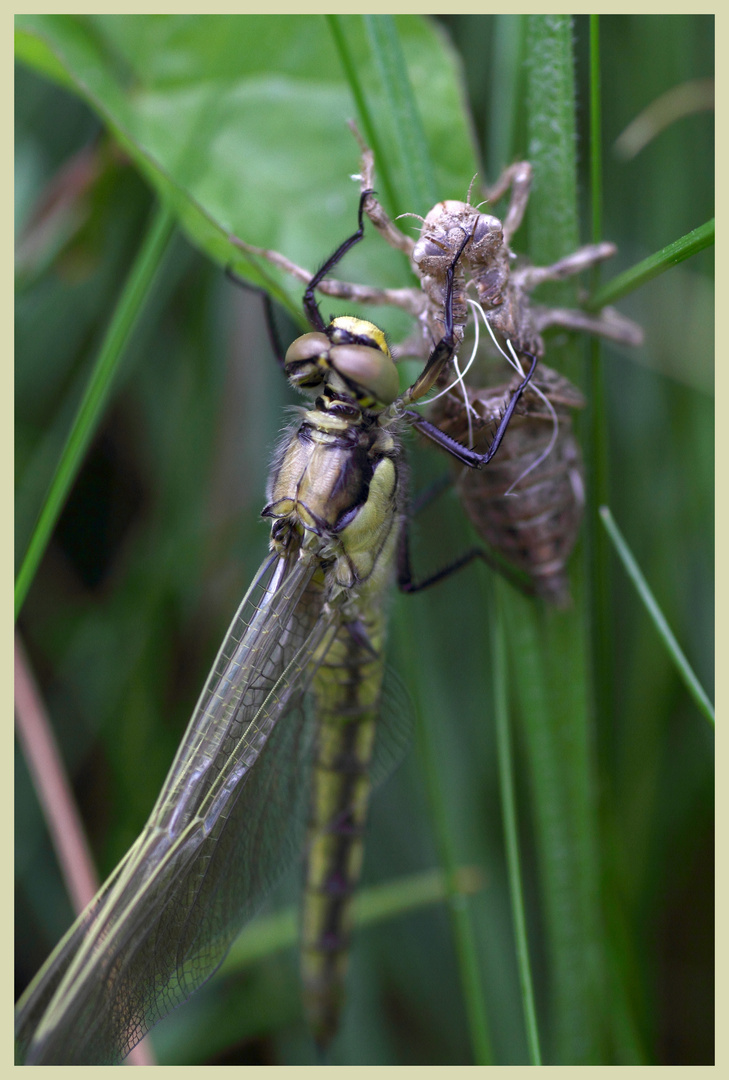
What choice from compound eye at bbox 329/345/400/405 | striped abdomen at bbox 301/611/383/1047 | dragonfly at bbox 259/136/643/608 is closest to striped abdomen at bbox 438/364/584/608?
dragonfly at bbox 259/136/643/608

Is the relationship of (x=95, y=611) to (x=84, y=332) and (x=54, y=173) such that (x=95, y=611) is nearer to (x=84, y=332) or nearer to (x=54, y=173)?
(x=84, y=332)

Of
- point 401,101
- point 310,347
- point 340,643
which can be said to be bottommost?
point 340,643

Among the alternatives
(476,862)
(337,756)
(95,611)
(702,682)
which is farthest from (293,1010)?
(702,682)

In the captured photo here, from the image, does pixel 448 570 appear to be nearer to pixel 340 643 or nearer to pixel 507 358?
pixel 340 643

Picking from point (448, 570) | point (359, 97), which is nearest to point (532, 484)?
point (448, 570)

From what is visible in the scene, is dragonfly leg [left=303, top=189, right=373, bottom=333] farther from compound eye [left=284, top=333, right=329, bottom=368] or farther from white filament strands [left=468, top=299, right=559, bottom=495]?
white filament strands [left=468, top=299, right=559, bottom=495]
